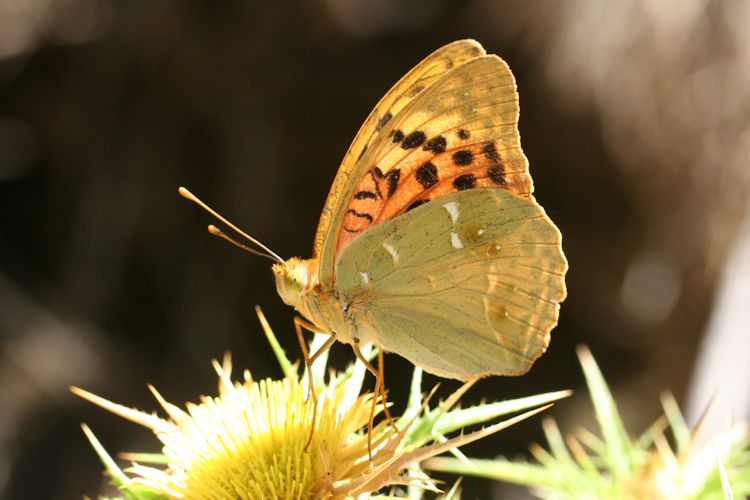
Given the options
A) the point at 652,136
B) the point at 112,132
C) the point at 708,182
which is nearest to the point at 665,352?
the point at 708,182

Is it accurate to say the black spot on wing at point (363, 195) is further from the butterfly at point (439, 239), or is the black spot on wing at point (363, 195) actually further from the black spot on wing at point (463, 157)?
the black spot on wing at point (463, 157)

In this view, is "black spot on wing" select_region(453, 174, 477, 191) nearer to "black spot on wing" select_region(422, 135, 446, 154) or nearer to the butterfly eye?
"black spot on wing" select_region(422, 135, 446, 154)

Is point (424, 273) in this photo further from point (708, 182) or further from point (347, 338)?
point (708, 182)

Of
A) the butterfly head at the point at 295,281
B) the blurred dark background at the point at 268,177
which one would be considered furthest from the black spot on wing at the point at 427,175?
the blurred dark background at the point at 268,177

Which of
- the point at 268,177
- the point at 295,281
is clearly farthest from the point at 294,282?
the point at 268,177

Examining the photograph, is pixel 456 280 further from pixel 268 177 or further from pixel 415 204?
pixel 268 177

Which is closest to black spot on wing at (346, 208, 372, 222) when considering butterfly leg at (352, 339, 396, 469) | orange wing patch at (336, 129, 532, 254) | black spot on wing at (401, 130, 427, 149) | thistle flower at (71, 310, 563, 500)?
orange wing patch at (336, 129, 532, 254)
